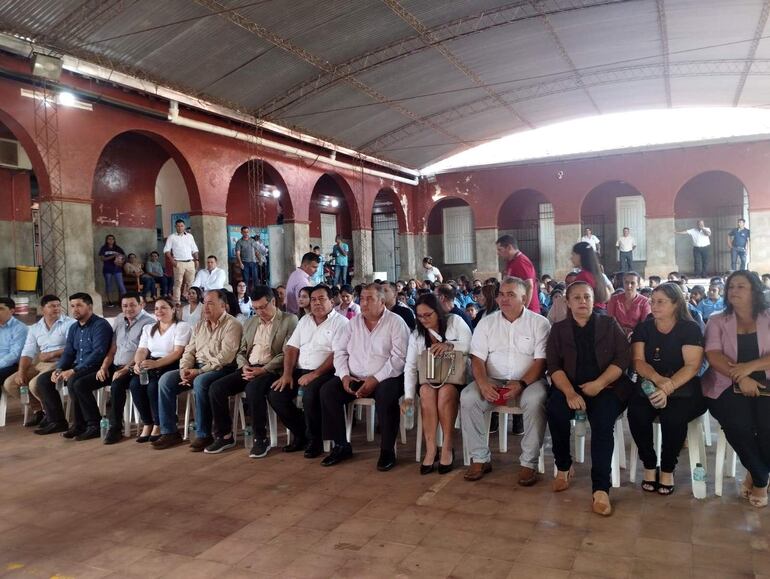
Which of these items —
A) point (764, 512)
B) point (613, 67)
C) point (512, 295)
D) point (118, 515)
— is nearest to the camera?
point (764, 512)

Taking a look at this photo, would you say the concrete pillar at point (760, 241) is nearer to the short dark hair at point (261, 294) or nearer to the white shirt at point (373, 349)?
the white shirt at point (373, 349)

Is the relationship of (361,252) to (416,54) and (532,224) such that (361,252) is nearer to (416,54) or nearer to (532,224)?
(416,54)

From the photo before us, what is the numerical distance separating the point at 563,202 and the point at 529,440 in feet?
45.0

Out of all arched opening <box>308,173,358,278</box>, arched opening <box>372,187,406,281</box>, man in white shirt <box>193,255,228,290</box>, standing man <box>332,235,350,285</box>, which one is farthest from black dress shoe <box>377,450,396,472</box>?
arched opening <box>372,187,406,281</box>

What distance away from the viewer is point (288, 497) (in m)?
3.34

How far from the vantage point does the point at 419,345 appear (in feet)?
12.8

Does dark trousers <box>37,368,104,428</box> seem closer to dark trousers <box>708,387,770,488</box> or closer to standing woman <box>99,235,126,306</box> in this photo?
dark trousers <box>708,387,770,488</box>

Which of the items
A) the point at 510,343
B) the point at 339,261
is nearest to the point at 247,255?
the point at 339,261

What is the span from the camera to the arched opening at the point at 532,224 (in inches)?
701

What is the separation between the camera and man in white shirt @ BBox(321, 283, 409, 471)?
12.8ft

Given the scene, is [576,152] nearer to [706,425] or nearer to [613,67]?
[613,67]

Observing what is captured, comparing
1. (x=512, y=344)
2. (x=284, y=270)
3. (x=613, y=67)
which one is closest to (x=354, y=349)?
(x=512, y=344)

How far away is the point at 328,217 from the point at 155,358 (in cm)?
1264

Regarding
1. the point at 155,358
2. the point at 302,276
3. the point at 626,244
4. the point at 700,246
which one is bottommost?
the point at 155,358
